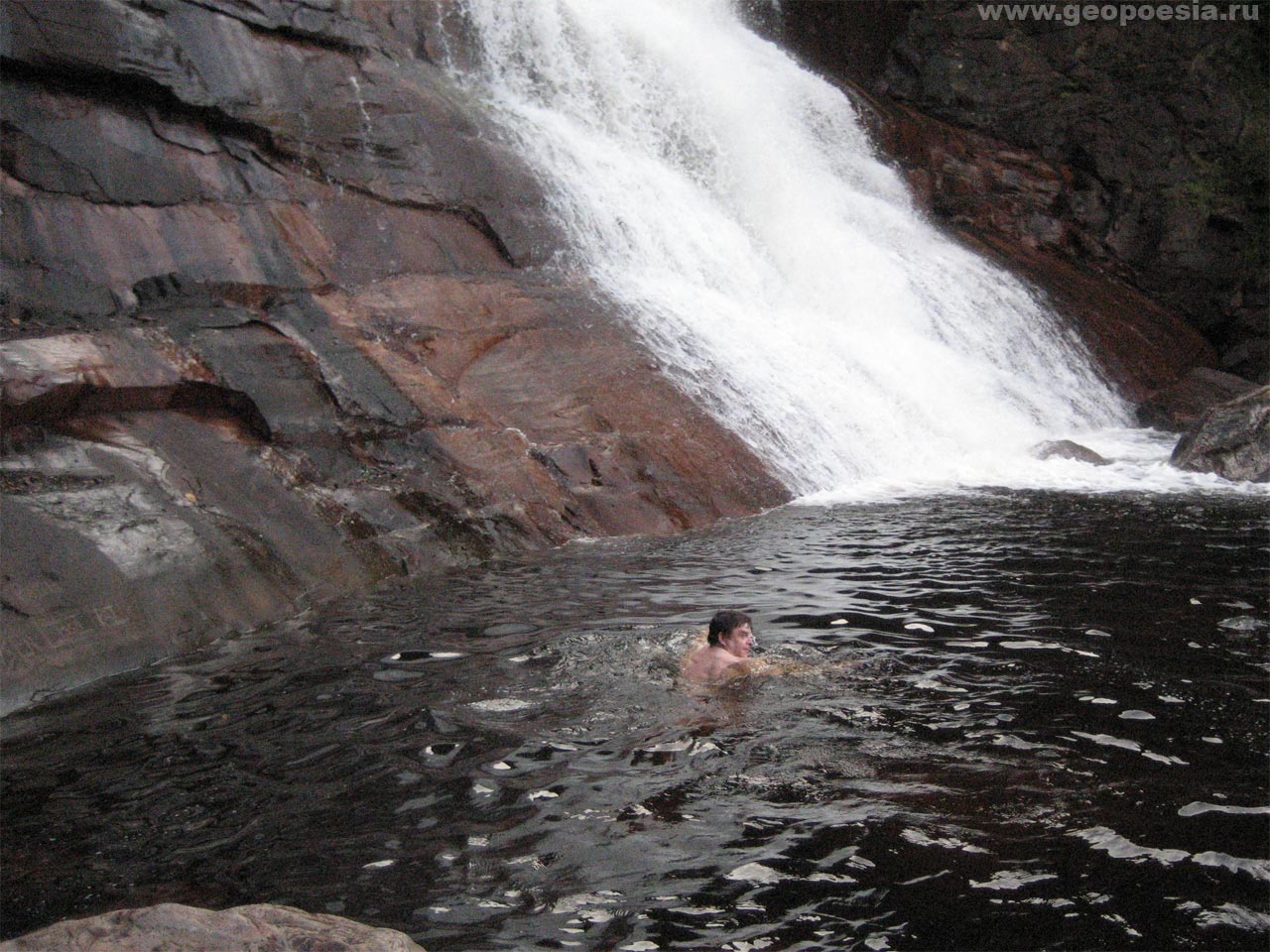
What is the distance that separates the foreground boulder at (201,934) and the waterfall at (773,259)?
8.85 m

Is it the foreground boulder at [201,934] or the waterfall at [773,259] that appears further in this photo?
the waterfall at [773,259]

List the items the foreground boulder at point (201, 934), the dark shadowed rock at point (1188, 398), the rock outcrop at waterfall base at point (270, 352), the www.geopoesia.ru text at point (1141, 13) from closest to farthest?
the foreground boulder at point (201, 934) < the rock outcrop at waterfall base at point (270, 352) < the dark shadowed rock at point (1188, 398) < the www.geopoesia.ru text at point (1141, 13)

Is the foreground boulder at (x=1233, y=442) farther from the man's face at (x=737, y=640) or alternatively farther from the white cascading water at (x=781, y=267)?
the man's face at (x=737, y=640)

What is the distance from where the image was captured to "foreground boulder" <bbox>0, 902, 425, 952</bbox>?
2879mm

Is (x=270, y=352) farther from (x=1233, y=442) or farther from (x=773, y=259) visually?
(x=1233, y=442)

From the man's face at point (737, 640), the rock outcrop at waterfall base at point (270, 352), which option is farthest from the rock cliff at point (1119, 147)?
the man's face at point (737, 640)

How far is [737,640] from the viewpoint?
20.0 feet

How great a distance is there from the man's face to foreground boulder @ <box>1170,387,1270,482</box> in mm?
8007

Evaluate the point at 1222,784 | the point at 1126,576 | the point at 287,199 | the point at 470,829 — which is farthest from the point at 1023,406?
the point at 470,829

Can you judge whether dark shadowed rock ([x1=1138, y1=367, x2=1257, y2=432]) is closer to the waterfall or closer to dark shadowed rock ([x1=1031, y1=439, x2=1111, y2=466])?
the waterfall

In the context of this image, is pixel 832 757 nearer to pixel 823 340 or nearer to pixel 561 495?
pixel 561 495

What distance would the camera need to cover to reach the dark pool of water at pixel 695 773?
378 cm

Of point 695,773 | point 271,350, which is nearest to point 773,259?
point 271,350

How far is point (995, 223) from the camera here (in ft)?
65.1
